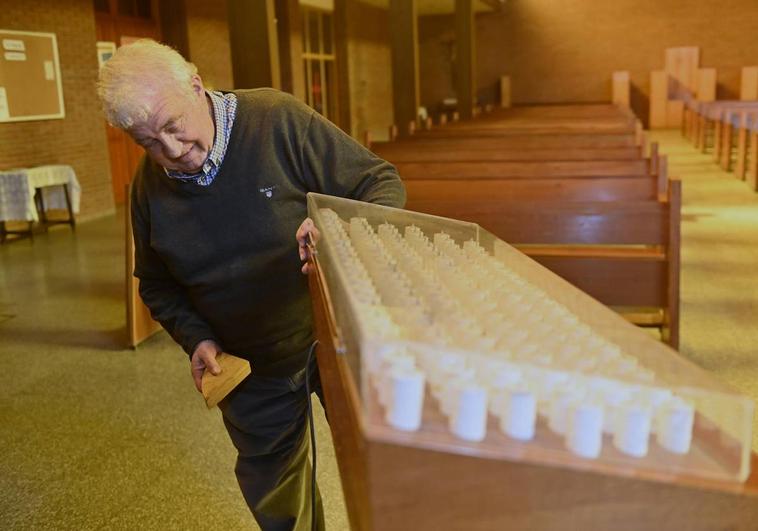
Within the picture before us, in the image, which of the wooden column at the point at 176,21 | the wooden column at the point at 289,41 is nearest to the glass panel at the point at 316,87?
the wooden column at the point at 289,41

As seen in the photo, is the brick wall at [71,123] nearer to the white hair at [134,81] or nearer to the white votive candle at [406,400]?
the white hair at [134,81]

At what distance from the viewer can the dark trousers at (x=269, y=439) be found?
6.52 ft

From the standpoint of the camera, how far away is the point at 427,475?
70 centimetres

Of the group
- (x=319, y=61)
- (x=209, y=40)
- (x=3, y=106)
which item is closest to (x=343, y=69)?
(x=319, y=61)

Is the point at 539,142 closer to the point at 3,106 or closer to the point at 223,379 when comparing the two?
the point at 223,379

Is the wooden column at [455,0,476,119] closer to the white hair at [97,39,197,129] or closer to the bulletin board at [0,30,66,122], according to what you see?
the bulletin board at [0,30,66,122]

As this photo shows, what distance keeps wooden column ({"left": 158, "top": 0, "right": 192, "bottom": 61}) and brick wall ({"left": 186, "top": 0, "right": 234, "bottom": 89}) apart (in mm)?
74

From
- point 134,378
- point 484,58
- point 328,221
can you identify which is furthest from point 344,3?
point 328,221

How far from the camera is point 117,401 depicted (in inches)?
144

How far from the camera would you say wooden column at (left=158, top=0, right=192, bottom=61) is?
10.5m

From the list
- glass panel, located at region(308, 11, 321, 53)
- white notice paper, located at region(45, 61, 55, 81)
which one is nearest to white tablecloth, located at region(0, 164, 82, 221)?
white notice paper, located at region(45, 61, 55, 81)

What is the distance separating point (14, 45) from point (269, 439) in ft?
24.9

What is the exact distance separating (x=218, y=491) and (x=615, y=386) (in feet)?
7.65

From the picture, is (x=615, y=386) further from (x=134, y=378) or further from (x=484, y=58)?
(x=484, y=58)
